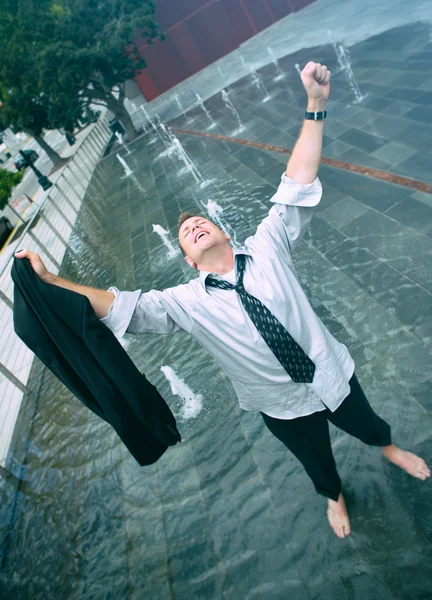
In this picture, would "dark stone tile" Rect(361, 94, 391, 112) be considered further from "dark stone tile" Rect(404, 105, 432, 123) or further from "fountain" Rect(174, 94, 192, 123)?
"fountain" Rect(174, 94, 192, 123)

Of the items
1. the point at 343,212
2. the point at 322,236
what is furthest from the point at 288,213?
the point at 343,212

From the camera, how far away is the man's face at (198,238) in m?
1.81

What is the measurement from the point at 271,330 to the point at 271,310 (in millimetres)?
87

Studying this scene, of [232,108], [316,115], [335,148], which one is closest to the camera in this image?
[316,115]

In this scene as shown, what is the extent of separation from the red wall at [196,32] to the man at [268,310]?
2647cm

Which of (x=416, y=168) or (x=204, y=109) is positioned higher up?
(x=204, y=109)

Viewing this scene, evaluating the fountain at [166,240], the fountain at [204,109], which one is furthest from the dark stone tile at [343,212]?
the fountain at [204,109]

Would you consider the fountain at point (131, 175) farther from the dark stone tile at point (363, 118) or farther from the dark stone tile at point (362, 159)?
the dark stone tile at point (362, 159)

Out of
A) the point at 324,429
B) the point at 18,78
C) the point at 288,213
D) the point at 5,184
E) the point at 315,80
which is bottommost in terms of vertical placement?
the point at 324,429

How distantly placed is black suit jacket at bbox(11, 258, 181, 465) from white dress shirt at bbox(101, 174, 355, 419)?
0.12 m

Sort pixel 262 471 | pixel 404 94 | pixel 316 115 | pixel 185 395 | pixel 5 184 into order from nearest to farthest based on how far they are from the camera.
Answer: pixel 316 115
pixel 262 471
pixel 185 395
pixel 404 94
pixel 5 184

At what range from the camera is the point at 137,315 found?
188 centimetres

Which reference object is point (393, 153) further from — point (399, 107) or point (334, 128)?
point (334, 128)

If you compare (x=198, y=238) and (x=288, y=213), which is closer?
(x=198, y=238)
